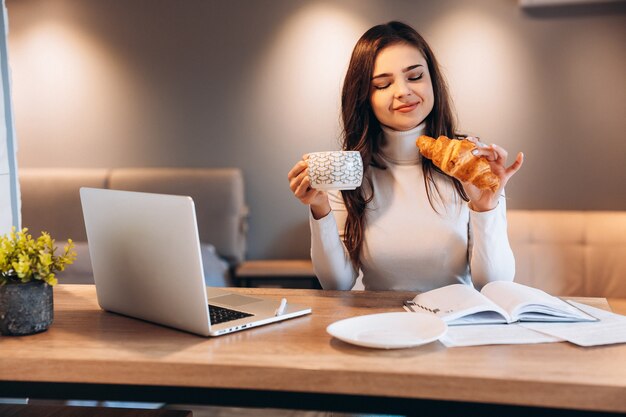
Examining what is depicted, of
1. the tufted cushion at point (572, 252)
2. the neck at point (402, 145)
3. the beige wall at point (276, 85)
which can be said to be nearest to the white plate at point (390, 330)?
the neck at point (402, 145)

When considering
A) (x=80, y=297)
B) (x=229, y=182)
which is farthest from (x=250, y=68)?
(x=80, y=297)

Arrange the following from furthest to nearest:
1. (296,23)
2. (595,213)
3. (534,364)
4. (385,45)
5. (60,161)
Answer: (60,161) → (296,23) → (595,213) → (385,45) → (534,364)

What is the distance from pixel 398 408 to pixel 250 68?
3.30 m

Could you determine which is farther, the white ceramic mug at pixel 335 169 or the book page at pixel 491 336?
the white ceramic mug at pixel 335 169

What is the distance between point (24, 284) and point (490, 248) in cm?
108

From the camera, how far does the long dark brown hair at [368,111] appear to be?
1.90m

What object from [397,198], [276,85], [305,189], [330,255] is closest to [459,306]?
[305,189]

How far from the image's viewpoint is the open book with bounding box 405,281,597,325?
1.20 m

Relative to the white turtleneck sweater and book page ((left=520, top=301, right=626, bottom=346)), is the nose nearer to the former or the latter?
the white turtleneck sweater

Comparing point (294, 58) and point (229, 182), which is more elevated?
point (294, 58)

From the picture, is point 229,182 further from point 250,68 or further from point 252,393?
point 252,393

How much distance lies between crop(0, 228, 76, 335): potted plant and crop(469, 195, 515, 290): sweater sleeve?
3.24ft

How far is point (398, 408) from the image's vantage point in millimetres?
974

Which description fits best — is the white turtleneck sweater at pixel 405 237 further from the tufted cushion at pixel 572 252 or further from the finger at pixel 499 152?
the tufted cushion at pixel 572 252
